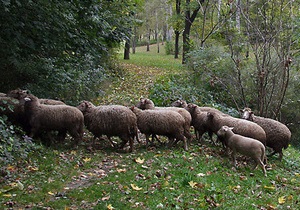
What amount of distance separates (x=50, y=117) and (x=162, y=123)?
10.6 ft

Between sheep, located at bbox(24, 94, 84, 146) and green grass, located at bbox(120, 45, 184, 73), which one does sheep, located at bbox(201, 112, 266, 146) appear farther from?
green grass, located at bbox(120, 45, 184, 73)

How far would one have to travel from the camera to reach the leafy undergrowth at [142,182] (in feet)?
21.7

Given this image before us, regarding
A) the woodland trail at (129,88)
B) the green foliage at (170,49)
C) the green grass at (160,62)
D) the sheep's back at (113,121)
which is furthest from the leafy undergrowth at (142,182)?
the green foliage at (170,49)

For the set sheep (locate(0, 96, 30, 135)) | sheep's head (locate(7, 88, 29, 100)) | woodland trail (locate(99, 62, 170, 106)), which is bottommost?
woodland trail (locate(99, 62, 170, 106))

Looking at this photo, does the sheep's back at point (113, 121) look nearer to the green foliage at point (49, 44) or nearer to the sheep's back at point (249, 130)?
the green foliage at point (49, 44)

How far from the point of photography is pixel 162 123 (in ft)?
33.9

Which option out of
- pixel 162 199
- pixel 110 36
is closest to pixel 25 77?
pixel 110 36

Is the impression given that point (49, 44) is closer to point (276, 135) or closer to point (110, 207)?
point (110, 207)

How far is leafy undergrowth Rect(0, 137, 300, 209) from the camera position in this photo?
660 centimetres

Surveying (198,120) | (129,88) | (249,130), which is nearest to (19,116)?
(198,120)

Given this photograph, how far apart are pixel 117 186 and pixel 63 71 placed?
20.5 ft

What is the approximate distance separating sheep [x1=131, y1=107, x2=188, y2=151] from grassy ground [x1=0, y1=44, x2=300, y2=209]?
0.53m

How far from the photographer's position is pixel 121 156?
959 cm

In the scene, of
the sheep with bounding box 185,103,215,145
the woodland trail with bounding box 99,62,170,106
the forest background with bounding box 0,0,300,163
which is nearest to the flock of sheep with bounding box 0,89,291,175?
the sheep with bounding box 185,103,215,145
